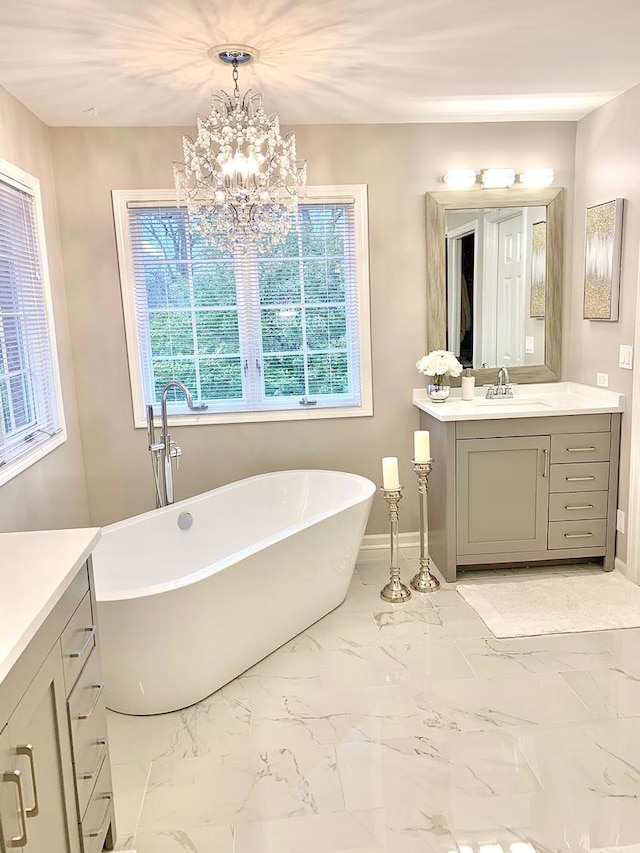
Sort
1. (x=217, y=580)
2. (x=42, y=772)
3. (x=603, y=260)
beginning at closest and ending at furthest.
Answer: (x=42, y=772), (x=217, y=580), (x=603, y=260)

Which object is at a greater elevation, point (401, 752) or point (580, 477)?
point (580, 477)

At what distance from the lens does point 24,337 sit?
3.14 m

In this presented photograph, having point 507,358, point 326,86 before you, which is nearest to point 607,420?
point 507,358

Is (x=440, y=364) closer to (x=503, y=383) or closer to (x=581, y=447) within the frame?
→ (x=503, y=383)

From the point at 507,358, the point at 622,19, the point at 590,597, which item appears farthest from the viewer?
the point at 507,358

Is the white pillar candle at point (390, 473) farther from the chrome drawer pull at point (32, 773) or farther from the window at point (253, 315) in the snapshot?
the chrome drawer pull at point (32, 773)

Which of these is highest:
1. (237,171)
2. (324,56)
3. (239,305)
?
(324,56)

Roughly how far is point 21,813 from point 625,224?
3.57 meters

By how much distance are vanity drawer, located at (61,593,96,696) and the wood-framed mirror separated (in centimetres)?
277

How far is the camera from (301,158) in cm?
382

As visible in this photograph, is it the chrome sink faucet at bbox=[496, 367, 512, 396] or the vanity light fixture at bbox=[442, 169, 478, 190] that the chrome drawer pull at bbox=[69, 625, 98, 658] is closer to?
the chrome sink faucet at bbox=[496, 367, 512, 396]

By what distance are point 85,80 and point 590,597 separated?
11.4 feet

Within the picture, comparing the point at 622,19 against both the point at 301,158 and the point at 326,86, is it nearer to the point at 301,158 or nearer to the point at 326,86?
the point at 326,86

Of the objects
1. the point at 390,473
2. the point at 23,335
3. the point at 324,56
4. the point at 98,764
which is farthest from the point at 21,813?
A: the point at 324,56
